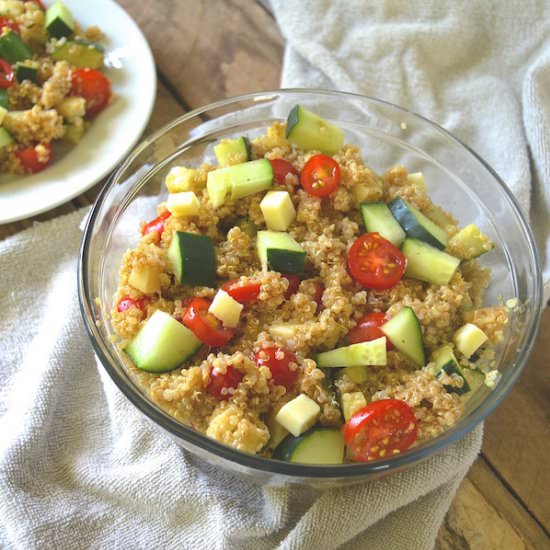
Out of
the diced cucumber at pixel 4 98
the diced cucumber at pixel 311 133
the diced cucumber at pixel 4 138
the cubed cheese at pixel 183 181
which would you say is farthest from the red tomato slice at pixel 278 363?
the diced cucumber at pixel 4 98

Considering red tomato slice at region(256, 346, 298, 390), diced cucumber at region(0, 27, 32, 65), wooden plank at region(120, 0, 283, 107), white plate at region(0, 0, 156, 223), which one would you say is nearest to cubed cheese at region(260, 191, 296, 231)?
red tomato slice at region(256, 346, 298, 390)

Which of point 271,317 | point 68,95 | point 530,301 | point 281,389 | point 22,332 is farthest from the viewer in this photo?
point 68,95

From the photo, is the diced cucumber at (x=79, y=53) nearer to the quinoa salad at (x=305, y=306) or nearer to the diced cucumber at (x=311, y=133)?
the quinoa salad at (x=305, y=306)

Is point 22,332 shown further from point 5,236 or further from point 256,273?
point 256,273

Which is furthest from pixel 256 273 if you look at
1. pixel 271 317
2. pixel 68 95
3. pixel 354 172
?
pixel 68 95

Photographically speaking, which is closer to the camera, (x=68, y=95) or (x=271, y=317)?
(x=271, y=317)

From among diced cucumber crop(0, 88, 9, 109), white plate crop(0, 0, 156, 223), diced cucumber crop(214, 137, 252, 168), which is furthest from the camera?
diced cucumber crop(0, 88, 9, 109)

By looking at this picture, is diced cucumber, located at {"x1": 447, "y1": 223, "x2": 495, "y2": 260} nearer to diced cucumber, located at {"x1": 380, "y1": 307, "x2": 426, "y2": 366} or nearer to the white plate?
diced cucumber, located at {"x1": 380, "y1": 307, "x2": 426, "y2": 366}
